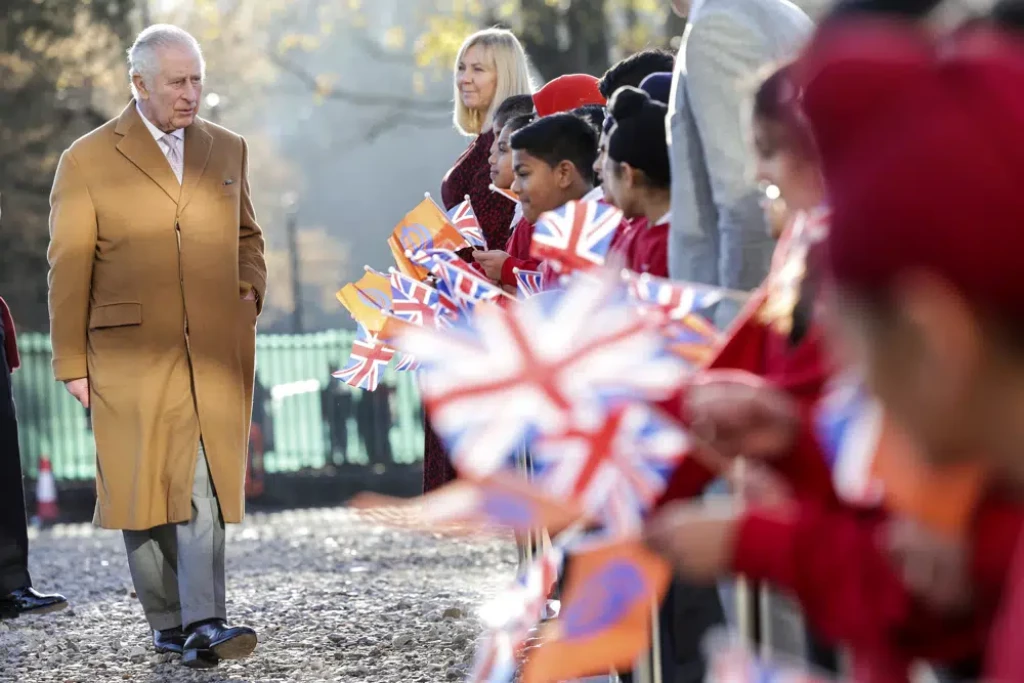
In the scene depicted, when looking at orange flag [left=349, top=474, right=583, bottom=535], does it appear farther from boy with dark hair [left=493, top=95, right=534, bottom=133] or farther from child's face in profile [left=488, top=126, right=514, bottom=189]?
boy with dark hair [left=493, top=95, right=534, bottom=133]

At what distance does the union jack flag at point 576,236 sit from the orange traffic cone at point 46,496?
12.7 metres

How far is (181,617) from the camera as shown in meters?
6.46

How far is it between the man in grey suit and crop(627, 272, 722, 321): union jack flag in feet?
2.71

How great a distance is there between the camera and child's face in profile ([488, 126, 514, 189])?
629 cm

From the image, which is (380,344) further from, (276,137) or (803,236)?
(276,137)

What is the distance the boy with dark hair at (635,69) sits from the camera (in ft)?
18.3

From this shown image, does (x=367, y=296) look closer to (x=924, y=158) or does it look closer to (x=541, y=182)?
(x=541, y=182)

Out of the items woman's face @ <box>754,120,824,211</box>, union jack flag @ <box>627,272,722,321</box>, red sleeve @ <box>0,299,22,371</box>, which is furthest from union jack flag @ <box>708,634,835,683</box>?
red sleeve @ <box>0,299,22,371</box>

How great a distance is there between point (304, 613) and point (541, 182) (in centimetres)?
271

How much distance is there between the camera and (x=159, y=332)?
251 inches

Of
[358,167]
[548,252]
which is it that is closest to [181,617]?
[548,252]

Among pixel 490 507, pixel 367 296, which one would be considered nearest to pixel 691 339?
pixel 490 507

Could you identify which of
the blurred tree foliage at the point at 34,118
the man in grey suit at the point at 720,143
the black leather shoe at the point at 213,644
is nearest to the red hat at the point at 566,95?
the black leather shoe at the point at 213,644

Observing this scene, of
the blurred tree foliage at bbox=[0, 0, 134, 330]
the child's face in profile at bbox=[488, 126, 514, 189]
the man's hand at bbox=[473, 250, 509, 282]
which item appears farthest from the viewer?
the blurred tree foliage at bbox=[0, 0, 134, 330]
